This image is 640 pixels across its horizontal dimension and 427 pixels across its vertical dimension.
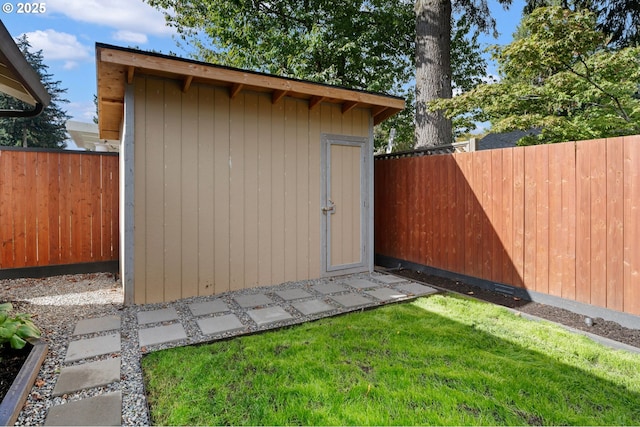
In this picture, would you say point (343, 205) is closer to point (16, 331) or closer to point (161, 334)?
point (161, 334)

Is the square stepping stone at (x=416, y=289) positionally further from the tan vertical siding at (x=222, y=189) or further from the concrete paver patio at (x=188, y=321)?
the tan vertical siding at (x=222, y=189)

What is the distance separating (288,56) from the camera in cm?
885

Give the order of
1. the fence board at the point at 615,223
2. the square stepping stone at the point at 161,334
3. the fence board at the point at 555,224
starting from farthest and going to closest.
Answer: the fence board at the point at 555,224 → the fence board at the point at 615,223 → the square stepping stone at the point at 161,334

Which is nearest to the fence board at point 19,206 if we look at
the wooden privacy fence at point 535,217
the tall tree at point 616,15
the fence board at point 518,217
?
the wooden privacy fence at point 535,217

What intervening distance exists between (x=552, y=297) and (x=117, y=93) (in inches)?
201

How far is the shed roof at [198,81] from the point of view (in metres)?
3.16

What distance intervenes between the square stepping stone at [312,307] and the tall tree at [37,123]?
2193 centimetres

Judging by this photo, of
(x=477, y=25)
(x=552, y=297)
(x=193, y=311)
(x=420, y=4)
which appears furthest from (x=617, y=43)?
(x=193, y=311)

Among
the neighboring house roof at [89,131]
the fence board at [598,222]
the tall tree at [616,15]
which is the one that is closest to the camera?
the fence board at [598,222]

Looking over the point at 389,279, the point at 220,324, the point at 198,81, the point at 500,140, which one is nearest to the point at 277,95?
the point at 198,81

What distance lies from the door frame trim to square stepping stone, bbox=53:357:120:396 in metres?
2.78

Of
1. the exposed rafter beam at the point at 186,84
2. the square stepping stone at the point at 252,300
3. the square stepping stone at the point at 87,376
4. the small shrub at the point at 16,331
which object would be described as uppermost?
the exposed rafter beam at the point at 186,84

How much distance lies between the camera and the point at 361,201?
5.02 m

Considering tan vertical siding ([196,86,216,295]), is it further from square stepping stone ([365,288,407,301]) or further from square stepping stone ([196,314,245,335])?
square stepping stone ([365,288,407,301])
